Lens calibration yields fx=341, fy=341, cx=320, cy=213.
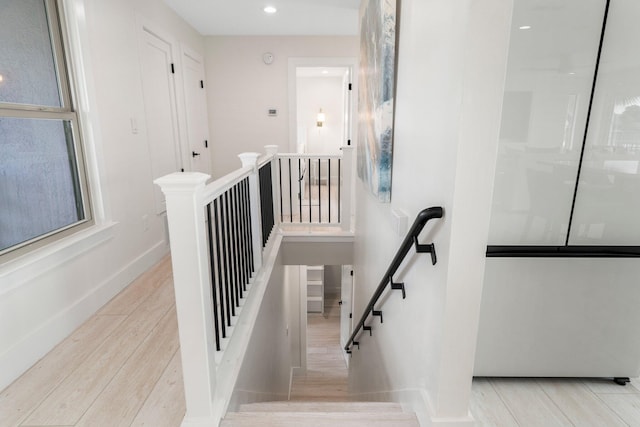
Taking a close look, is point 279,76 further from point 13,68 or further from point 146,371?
point 146,371

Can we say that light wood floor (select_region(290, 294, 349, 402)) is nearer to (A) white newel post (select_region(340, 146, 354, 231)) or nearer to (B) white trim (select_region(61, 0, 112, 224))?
(A) white newel post (select_region(340, 146, 354, 231))

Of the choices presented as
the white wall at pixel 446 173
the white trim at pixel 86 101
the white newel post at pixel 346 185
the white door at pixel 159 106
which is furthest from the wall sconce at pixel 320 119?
the white wall at pixel 446 173

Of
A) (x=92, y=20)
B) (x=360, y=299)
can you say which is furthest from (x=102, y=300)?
(x=360, y=299)

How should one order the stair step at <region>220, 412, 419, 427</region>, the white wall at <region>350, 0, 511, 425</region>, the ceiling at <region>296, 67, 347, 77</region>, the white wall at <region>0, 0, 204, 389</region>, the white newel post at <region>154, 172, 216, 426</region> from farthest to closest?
the ceiling at <region>296, 67, 347, 77</region> → the white wall at <region>0, 0, 204, 389</region> → the stair step at <region>220, 412, 419, 427</region> → the white newel post at <region>154, 172, 216, 426</region> → the white wall at <region>350, 0, 511, 425</region>

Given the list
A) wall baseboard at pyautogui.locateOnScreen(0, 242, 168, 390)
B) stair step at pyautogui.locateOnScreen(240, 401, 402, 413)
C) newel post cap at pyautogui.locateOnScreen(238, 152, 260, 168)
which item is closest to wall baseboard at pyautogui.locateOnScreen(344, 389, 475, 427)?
stair step at pyautogui.locateOnScreen(240, 401, 402, 413)

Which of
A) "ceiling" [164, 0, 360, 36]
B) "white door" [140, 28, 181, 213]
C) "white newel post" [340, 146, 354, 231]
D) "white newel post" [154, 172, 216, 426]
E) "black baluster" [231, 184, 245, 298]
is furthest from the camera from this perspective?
"white newel post" [340, 146, 354, 231]

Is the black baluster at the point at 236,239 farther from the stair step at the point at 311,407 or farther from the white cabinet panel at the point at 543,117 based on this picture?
the white cabinet panel at the point at 543,117

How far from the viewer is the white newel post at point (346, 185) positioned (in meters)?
3.72

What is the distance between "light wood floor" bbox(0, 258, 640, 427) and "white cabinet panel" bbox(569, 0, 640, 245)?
78 cm

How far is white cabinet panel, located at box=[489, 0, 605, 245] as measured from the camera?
56.6 inches

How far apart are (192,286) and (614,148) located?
1.88m

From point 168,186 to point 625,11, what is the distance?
1.94 meters

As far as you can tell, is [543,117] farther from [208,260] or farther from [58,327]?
[58,327]

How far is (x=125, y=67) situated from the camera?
2727 millimetres
